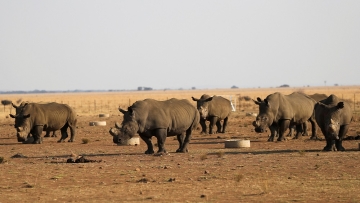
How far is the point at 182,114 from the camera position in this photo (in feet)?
87.8

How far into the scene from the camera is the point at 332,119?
84.4ft

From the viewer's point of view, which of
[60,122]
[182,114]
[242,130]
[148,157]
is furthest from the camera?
[242,130]

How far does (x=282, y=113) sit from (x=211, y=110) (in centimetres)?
873

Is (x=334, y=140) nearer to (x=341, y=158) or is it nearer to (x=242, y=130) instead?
(x=341, y=158)

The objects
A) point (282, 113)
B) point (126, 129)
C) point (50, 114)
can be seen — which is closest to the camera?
point (126, 129)

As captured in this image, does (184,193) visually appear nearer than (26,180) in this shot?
Yes

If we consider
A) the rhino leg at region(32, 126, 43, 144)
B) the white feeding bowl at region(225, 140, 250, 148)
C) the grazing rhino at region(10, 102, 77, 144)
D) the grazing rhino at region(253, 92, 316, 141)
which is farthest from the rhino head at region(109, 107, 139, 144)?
the rhino leg at region(32, 126, 43, 144)

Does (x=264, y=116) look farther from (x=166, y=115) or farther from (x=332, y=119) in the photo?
(x=166, y=115)

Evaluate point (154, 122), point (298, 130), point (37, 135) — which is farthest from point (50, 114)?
point (298, 130)

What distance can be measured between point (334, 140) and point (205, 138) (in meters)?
11.5

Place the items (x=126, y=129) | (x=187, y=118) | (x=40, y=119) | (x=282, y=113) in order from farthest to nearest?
(x=40, y=119), (x=282, y=113), (x=187, y=118), (x=126, y=129)

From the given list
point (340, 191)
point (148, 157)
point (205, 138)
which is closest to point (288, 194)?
point (340, 191)

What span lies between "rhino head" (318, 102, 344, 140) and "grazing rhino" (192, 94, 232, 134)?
525 inches

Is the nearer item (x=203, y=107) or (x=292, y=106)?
→ (x=292, y=106)
